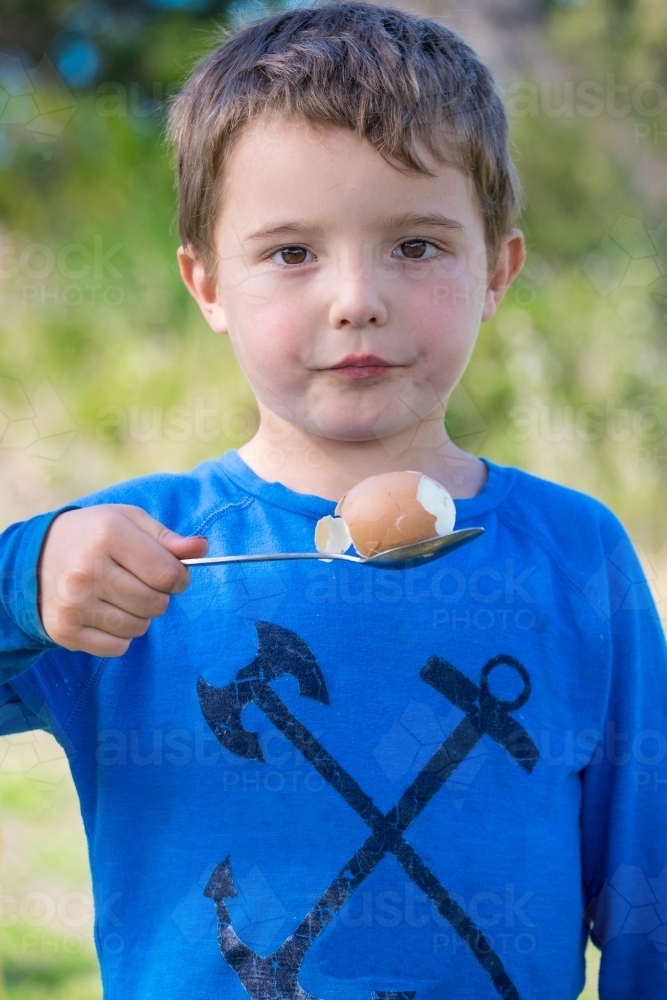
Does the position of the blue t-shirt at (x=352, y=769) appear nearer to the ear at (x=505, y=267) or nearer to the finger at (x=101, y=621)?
the finger at (x=101, y=621)

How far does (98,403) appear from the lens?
3412mm

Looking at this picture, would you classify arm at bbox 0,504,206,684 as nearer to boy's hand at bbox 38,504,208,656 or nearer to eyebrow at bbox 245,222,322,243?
boy's hand at bbox 38,504,208,656

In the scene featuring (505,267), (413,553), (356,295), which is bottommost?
(413,553)

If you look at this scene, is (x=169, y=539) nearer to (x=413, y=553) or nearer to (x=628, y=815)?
(x=413, y=553)

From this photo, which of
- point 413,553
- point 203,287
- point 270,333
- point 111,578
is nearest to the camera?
point 111,578

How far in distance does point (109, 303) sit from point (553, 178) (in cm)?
173

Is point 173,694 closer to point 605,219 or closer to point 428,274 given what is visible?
point 428,274

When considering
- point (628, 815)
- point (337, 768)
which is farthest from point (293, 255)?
point (628, 815)

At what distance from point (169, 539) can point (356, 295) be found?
11.6 inches

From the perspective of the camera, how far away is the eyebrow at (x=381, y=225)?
3.37ft

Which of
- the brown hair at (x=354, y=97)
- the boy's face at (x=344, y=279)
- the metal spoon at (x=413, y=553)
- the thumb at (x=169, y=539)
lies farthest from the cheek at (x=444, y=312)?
the thumb at (x=169, y=539)

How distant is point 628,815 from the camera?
1.12 metres

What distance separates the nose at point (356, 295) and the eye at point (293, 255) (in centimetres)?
4

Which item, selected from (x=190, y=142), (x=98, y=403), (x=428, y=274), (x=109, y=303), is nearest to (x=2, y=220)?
(x=109, y=303)
